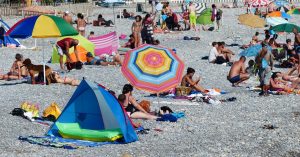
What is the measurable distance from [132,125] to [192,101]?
433 centimetres

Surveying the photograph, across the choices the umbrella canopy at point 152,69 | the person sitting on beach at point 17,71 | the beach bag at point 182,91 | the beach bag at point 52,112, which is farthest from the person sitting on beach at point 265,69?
the person sitting on beach at point 17,71

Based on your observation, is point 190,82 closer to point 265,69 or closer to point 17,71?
point 265,69

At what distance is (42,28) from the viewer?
1739 centimetres

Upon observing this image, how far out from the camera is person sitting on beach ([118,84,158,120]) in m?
14.6

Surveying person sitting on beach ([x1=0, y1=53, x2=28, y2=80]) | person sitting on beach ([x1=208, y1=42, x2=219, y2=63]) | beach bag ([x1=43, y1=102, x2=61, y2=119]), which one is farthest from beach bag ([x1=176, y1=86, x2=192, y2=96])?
person sitting on beach ([x1=208, y1=42, x2=219, y2=63])

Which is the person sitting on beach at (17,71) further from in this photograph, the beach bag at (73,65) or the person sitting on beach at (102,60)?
the person sitting on beach at (102,60)

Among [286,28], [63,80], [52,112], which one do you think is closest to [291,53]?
[286,28]

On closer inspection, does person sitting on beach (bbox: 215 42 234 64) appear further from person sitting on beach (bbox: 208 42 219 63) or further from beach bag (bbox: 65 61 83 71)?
beach bag (bbox: 65 61 83 71)

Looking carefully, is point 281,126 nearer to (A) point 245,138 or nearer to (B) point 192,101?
(A) point 245,138

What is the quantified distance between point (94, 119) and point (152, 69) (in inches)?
81.8

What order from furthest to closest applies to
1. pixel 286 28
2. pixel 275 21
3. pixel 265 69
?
pixel 275 21 < pixel 286 28 < pixel 265 69

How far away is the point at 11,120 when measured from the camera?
14227mm

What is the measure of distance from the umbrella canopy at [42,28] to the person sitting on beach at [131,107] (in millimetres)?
3229

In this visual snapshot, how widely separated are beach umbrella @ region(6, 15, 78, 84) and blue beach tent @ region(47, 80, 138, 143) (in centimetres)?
427
